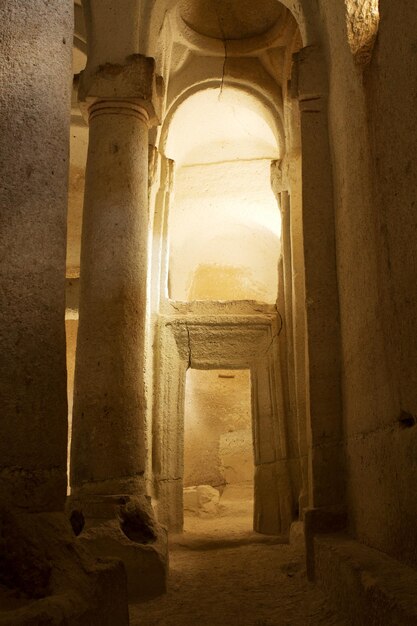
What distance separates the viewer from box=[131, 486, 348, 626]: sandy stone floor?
160 inches

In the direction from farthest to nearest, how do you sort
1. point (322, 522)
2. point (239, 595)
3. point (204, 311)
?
point (204, 311)
point (322, 522)
point (239, 595)

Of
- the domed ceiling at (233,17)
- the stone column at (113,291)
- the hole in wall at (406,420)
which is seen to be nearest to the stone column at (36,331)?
the hole in wall at (406,420)

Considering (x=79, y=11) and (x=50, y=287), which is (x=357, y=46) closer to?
(x=50, y=287)

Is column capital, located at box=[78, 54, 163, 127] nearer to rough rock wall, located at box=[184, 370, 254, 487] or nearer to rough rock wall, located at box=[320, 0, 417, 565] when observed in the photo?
rough rock wall, located at box=[320, 0, 417, 565]

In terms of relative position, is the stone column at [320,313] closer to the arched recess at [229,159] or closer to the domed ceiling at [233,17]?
the arched recess at [229,159]

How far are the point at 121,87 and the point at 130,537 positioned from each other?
4.18 m

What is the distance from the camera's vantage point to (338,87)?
5230 mm

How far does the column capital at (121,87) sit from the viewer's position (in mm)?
6145

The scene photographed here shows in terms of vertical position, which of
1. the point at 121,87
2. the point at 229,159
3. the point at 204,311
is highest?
the point at 229,159

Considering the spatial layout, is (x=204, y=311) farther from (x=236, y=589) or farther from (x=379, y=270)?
(x=379, y=270)

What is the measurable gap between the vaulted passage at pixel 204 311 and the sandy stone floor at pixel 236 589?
33mm

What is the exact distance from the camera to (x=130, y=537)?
5.08m

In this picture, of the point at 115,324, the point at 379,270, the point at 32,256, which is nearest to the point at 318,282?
the point at 379,270

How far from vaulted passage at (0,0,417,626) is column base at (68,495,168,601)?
0.02 m
